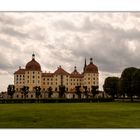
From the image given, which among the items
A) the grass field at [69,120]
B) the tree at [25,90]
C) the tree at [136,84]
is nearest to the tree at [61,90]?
the tree at [25,90]

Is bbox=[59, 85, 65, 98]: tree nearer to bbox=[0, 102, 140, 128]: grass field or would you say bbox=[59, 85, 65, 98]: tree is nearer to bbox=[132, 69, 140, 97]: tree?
bbox=[0, 102, 140, 128]: grass field

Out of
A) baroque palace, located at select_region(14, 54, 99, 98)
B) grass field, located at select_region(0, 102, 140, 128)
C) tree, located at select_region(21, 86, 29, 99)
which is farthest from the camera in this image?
tree, located at select_region(21, 86, 29, 99)

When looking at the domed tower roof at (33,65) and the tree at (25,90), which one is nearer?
the domed tower roof at (33,65)

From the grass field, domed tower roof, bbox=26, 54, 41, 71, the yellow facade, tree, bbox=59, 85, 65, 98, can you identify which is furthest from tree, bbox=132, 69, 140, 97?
domed tower roof, bbox=26, 54, 41, 71

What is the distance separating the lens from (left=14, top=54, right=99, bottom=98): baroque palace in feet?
56.6

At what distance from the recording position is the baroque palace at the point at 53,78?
56.6 ft

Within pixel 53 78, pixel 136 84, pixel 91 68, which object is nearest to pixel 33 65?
pixel 53 78

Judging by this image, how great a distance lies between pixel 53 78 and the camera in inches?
701

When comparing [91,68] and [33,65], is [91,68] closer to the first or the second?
[91,68]

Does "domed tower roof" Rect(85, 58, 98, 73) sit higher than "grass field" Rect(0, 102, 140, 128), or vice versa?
"domed tower roof" Rect(85, 58, 98, 73)

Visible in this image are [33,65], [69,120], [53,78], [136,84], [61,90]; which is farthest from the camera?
[136,84]

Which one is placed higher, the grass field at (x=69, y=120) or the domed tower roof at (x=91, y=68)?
the domed tower roof at (x=91, y=68)

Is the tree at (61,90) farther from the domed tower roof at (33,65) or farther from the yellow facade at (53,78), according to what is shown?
the domed tower roof at (33,65)
